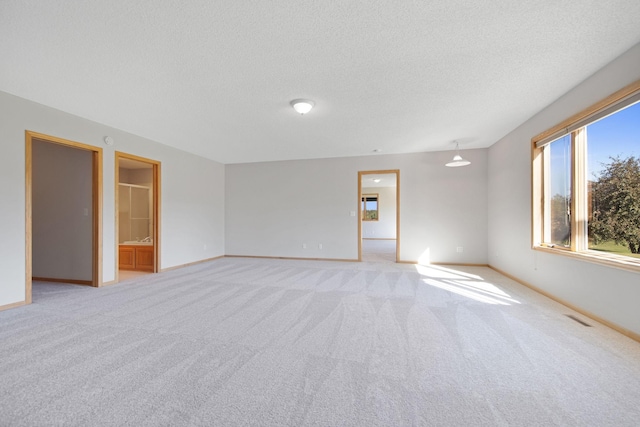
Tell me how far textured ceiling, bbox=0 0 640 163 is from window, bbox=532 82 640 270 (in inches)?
18.6

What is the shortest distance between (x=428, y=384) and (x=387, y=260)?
189 inches

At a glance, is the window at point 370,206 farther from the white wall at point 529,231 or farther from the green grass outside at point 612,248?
the green grass outside at point 612,248

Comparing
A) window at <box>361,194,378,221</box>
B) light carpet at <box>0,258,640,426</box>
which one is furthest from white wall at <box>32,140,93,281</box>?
window at <box>361,194,378,221</box>

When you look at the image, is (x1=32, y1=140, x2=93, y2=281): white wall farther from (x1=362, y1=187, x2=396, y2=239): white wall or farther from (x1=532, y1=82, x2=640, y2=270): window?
(x1=362, y1=187, x2=396, y2=239): white wall

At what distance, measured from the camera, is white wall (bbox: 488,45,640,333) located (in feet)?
7.53

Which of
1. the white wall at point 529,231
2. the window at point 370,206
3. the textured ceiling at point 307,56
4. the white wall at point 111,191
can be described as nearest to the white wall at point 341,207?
the white wall at point 529,231

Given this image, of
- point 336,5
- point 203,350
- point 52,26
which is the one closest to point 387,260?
point 203,350

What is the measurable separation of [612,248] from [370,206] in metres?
9.76

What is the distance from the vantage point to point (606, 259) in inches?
98.7

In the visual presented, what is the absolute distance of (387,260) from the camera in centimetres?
632

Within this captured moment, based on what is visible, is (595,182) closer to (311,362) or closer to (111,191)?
(311,362)

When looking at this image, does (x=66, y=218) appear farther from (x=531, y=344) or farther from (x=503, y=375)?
(x=531, y=344)

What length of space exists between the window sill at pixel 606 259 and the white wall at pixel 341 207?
8.03ft

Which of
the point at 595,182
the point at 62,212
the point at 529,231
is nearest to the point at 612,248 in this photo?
the point at 595,182
